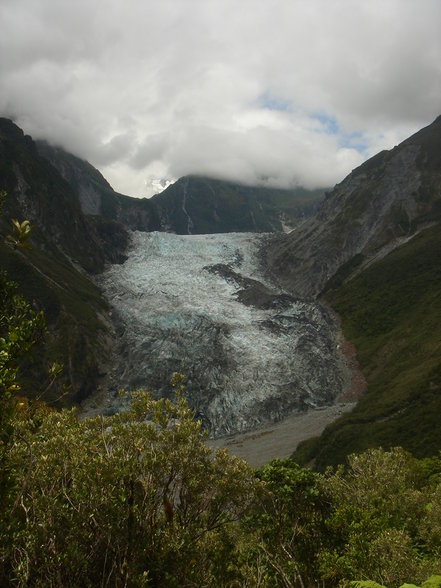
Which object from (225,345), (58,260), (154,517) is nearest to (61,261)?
(58,260)

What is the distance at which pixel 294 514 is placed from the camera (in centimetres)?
1870

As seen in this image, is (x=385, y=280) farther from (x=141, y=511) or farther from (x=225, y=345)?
(x=141, y=511)

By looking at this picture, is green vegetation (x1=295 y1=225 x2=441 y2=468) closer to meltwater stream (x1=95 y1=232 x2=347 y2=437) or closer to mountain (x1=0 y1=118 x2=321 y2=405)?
meltwater stream (x1=95 y1=232 x2=347 y2=437)

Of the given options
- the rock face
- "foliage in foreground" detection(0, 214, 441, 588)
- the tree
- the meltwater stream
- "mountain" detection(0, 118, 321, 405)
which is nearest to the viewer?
"foliage in foreground" detection(0, 214, 441, 588)

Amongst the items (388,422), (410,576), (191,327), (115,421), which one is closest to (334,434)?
(388,422)

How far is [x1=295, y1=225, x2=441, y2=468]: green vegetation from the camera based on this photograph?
58.1m

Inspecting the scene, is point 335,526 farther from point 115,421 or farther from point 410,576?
point 115,421

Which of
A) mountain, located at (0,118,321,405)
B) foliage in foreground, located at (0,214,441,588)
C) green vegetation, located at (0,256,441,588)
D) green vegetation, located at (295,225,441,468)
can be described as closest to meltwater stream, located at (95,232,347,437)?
mountain, located at (0,118,321,405)

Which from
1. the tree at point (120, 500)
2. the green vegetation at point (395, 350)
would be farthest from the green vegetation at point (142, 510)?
the green vegetation at point (395, 350)

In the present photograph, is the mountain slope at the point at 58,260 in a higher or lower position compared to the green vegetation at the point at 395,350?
higher

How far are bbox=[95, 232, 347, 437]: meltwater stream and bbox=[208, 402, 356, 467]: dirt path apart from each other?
149 inches

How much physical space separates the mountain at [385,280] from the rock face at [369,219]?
40 cm

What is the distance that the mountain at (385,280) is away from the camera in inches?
2398

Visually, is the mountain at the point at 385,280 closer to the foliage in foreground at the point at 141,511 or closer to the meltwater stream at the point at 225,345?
the meltwater stream at the point at 225,345
